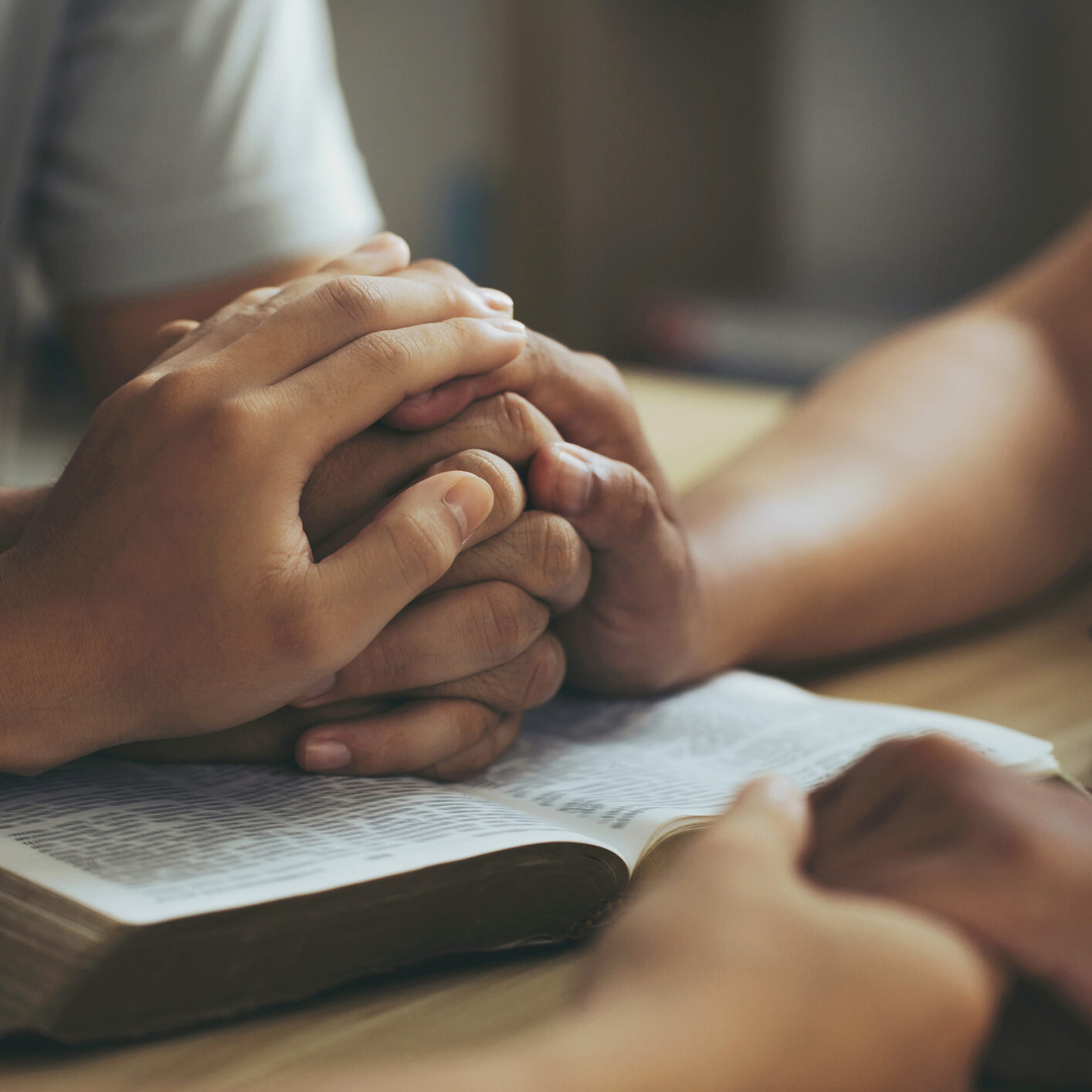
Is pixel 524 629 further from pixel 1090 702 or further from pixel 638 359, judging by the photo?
pixel 638 359

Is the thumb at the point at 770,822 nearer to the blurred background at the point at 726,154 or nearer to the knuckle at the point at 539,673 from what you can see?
the knuckle at the point at 539,673

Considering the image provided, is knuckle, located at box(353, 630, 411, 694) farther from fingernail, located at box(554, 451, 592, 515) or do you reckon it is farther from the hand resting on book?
the hand resting on book

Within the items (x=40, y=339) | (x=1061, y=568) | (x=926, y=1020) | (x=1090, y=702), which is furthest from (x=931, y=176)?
(x=926, y=1020)

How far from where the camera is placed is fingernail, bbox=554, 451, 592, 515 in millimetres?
477

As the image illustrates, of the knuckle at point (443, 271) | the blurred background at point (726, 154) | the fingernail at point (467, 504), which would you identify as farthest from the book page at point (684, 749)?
the blurred background at point (726, 154)

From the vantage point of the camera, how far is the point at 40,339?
85.3 inches

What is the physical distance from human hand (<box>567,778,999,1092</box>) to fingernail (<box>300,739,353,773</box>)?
0.19 m

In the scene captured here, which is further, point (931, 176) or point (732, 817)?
point (931, 176)

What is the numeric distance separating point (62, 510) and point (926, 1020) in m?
0.32

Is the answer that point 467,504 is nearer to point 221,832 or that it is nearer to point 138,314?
point 221,832

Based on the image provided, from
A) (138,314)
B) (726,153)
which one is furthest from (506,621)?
(726,153)

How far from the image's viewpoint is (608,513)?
1.60 feet

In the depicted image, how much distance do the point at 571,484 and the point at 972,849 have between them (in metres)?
0.24

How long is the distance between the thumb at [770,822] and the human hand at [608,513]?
0.20m
